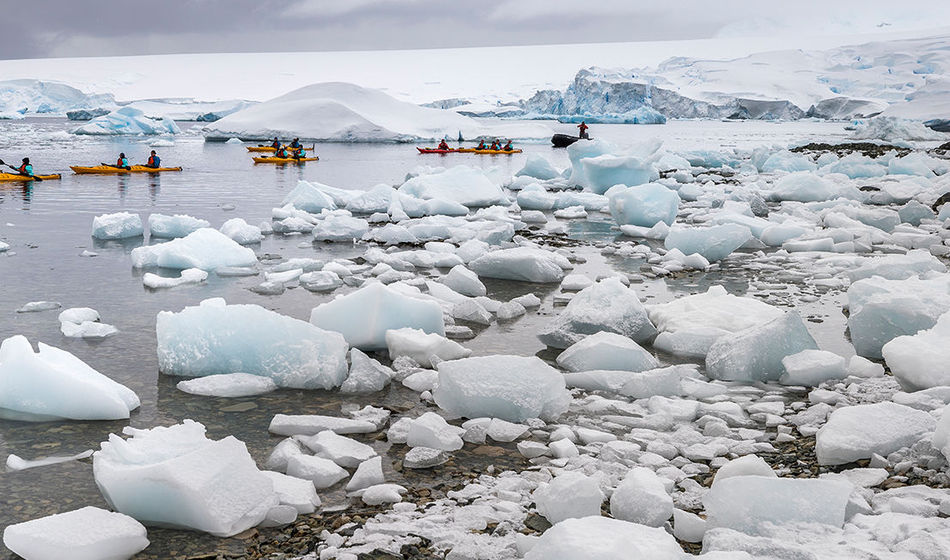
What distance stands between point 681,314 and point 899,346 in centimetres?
133

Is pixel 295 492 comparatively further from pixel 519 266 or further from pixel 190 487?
pixel 519 266

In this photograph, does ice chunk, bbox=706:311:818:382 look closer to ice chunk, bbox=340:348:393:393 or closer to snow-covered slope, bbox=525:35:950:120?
ice chunk, bbox=340:348:393:393

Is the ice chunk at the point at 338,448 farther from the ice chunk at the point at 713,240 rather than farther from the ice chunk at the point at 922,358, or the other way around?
the ice chunk at the point at 713,240

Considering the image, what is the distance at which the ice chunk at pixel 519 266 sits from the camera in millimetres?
6457

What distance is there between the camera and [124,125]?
127ft

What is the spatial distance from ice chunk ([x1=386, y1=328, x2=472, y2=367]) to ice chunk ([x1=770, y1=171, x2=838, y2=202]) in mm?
10197

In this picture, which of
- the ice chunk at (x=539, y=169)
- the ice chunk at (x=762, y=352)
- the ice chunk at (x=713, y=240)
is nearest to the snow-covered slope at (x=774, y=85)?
the ice chunk at (x=539, y=169)

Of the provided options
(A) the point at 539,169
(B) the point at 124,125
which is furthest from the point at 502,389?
(B) the point at 124,125

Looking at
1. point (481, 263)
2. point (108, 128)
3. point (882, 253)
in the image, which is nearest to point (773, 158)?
point (882, 253)

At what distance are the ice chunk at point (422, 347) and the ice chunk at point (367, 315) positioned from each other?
3.9 inches

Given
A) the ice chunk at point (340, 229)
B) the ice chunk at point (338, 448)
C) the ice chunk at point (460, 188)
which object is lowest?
the ice chunk at point (338, 448)

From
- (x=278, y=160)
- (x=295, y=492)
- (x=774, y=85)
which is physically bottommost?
(x=295, y=492)

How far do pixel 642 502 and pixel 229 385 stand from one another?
82.1 inches

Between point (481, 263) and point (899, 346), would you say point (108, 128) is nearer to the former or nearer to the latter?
point (481, 263)
